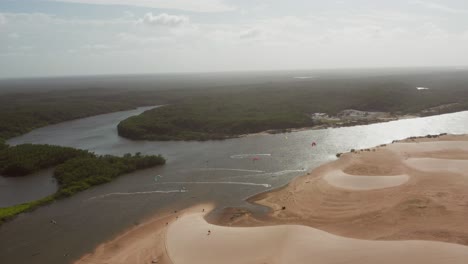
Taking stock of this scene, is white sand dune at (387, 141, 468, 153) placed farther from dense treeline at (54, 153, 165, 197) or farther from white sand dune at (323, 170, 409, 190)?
dense treeline at (54, 153, 165, 197)

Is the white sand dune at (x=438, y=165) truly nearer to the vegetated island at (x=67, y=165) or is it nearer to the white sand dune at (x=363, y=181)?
the white sand dune at (x=363, y=181)

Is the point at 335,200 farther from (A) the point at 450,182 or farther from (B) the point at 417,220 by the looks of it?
(A) the point at 450,182

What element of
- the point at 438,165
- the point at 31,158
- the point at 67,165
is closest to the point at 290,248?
the point at 438,165

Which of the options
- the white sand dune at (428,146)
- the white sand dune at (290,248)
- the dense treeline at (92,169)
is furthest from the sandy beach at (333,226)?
the dense treeline at (92,169)

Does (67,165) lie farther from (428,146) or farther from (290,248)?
(428,146)

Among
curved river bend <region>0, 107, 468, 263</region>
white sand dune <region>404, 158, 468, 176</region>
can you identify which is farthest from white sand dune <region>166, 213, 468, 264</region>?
white sand dune <region>404, 158, 468, 176</region>

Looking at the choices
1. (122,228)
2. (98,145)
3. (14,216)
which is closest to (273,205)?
(122,228)
